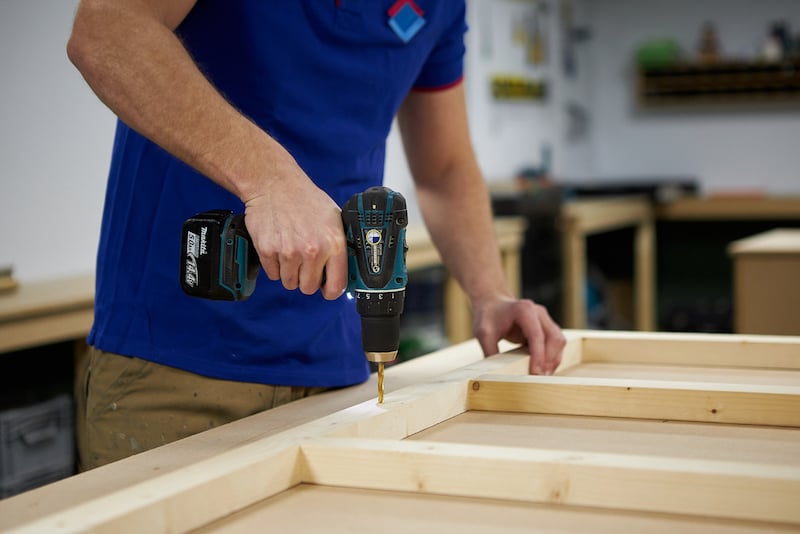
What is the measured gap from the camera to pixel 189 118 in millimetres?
1137

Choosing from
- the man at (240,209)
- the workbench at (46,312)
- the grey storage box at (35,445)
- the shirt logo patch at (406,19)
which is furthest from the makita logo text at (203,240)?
the grey storage box at (35,445)

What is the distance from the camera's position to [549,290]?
495cm

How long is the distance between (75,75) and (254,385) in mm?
2095

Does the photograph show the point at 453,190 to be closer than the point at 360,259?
No

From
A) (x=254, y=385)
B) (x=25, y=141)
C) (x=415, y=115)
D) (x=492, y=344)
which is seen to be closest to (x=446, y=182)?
(x=415, y=115)

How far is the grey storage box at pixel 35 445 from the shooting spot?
2396 mm

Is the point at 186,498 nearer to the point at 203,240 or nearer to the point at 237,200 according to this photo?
the point at 203,240

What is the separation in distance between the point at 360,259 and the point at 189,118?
0.26m

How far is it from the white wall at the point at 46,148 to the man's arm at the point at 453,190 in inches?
62.8

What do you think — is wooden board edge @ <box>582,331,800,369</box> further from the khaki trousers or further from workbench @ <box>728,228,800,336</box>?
workbench @ <box>728,228,800,336</box>

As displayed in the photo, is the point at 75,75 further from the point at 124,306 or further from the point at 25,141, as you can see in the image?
the point at 124,306

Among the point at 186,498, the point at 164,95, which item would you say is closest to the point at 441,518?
the point at 186,498

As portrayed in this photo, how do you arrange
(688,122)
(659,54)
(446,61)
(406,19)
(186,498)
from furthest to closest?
(688,122) → (659,54) → (446,61) → (406,19) → (186,498)

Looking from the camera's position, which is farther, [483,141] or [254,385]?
[483,141]
